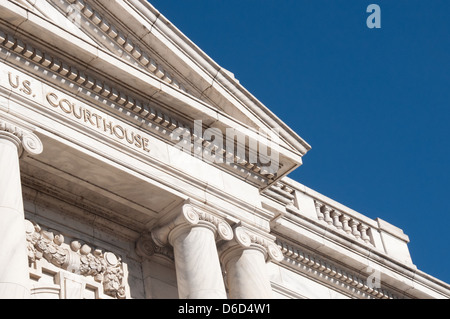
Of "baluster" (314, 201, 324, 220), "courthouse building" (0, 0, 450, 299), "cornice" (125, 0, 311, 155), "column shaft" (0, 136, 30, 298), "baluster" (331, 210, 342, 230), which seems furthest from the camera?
"baluster" (331, 210, 342, 230)

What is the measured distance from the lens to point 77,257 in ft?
68.6

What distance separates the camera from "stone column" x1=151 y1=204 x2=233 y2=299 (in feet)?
66.7

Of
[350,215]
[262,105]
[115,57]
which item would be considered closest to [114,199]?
[115,57]

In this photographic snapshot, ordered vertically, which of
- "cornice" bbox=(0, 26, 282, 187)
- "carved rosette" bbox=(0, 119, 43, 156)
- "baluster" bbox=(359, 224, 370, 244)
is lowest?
"carved rosette" bbox=(0, 119, 43, 156)

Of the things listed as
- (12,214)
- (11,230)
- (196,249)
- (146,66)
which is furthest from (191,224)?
(11,230)

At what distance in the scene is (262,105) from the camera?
2380 cm

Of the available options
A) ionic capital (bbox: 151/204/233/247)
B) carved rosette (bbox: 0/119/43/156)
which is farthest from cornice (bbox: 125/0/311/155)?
carved rosette (bbox: 0/119/43/156)

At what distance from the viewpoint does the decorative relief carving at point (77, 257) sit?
20234 mm

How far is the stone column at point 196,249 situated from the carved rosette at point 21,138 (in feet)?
10.9

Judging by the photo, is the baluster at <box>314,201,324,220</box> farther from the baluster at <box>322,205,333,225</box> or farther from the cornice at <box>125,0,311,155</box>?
the cornice at <box>125,0,311,155</box>

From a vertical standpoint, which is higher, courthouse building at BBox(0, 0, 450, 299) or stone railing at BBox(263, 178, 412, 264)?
stone railing at BBox(263, 178, 412, 264)

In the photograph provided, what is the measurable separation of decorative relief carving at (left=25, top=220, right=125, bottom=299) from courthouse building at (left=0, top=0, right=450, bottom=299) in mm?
24

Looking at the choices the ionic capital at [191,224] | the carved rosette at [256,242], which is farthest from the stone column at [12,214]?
the carved rosette at [256,242]

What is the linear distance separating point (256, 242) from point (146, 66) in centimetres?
412
